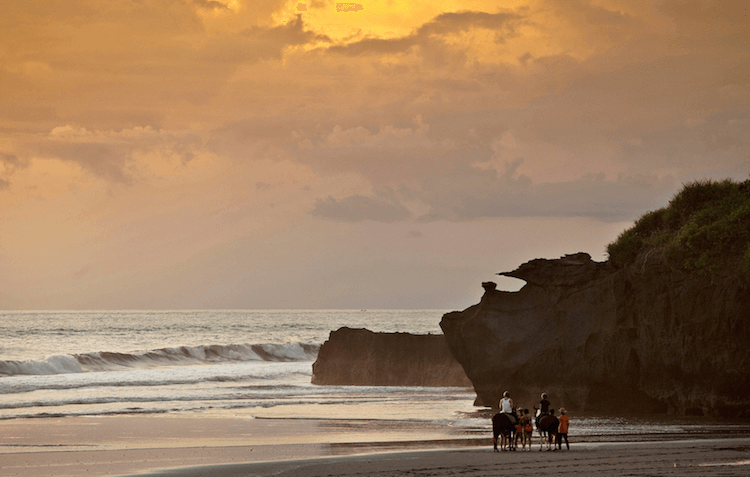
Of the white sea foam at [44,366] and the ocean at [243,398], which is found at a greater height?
the white sea foam at [44,366]

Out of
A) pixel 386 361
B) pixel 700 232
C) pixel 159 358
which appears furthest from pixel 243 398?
pixel 159 358

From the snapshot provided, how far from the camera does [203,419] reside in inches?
1174

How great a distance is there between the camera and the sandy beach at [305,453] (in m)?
17.8

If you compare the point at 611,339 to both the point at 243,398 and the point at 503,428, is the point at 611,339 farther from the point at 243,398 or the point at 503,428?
the point at 243,398

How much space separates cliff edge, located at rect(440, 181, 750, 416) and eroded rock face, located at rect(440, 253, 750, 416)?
38 millimetres

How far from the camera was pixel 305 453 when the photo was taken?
2138 cm

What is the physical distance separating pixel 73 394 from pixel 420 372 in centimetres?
1838

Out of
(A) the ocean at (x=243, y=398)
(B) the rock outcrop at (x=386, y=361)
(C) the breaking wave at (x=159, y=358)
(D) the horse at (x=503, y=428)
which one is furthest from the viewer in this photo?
(C) the breaking wave at (x=159, y=358)

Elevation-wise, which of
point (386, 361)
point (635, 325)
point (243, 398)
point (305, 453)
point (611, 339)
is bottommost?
point (305, 453)

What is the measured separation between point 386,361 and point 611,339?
1858cm

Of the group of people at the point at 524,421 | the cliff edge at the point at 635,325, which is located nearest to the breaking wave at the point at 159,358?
the cliff edge at the point at 635,325

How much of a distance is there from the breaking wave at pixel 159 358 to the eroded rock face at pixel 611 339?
37.4 m

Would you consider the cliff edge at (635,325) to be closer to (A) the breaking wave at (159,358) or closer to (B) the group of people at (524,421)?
(B) the group of people at (524,421)

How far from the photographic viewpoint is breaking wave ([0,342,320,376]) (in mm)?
58209
